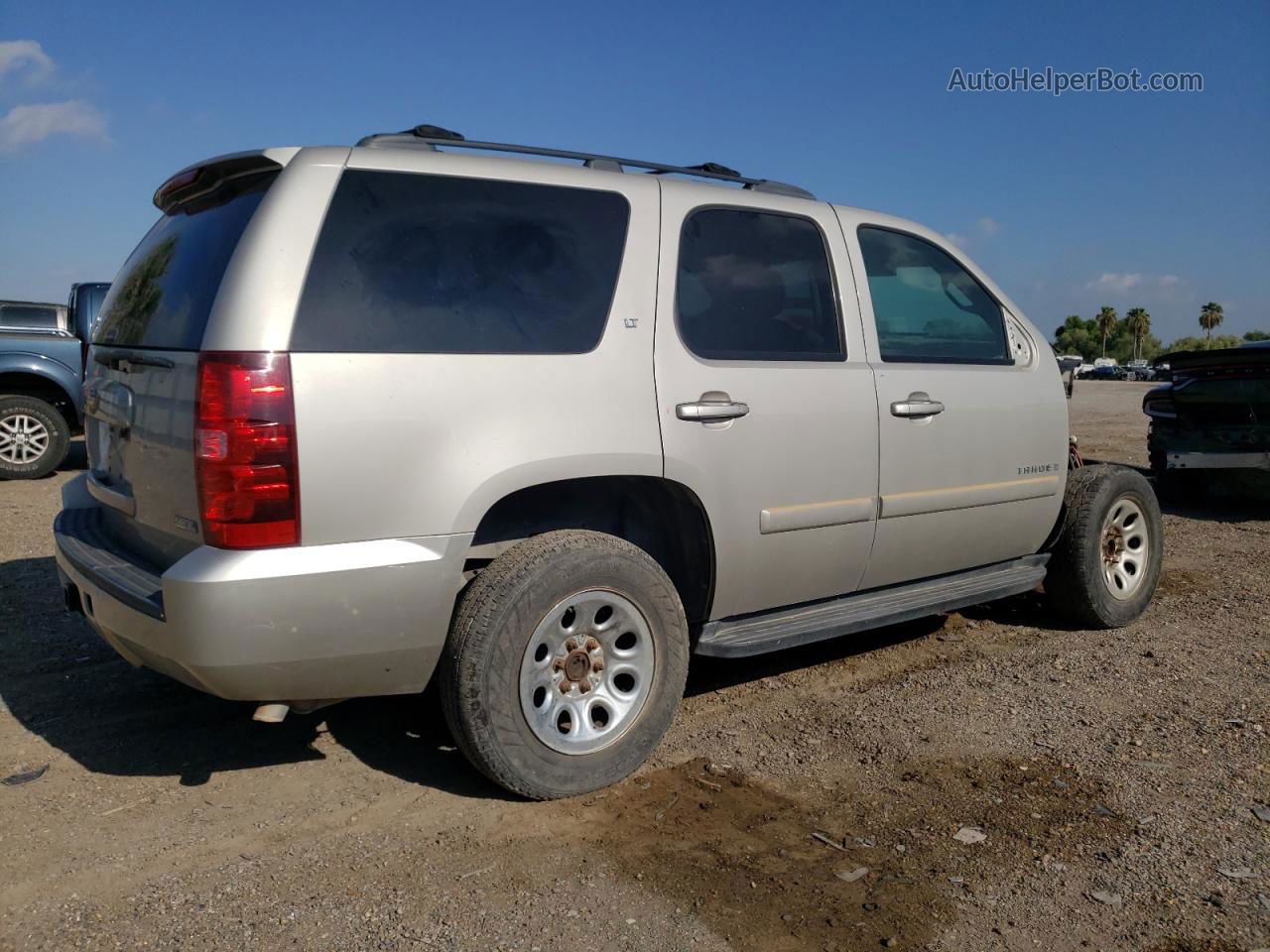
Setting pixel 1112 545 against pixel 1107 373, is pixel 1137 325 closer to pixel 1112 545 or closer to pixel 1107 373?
pixel 1107 373

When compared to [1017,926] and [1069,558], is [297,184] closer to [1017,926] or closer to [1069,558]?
[1017,926]

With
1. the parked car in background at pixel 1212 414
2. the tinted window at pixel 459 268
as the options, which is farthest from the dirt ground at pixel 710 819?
the parked car in background at pixel 1212 414

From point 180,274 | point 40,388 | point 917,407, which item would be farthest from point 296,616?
point 40,388

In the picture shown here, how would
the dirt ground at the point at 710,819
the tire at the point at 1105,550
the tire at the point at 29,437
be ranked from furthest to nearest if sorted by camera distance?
the tire at the point at 29,437
the tire at the point at 1105,550
the dirt ground at the point at 710,819

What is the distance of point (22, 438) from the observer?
Answer: 10422 mm

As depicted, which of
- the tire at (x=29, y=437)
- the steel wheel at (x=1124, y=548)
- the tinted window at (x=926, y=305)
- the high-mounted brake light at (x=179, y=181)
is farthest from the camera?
the tire at (x=29, y=437)

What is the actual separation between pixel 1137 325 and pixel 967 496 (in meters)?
107

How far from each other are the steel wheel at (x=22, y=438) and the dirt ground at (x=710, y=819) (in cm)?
646

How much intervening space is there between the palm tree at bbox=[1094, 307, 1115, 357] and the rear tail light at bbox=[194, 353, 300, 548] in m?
111

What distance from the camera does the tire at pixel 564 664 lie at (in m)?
3.18

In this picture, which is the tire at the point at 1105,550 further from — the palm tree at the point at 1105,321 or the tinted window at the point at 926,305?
the palm tree at the point at 1105,321

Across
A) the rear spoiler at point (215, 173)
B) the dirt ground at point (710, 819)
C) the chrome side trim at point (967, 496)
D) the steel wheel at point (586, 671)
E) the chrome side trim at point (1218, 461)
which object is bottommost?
the dirt ground at point (710, 819)

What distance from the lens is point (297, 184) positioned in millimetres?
3076

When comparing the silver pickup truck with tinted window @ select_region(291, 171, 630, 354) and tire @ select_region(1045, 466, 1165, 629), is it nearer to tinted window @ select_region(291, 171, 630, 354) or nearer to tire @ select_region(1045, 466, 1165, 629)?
tinted window @ select_region(291, 171, 630, 354)
